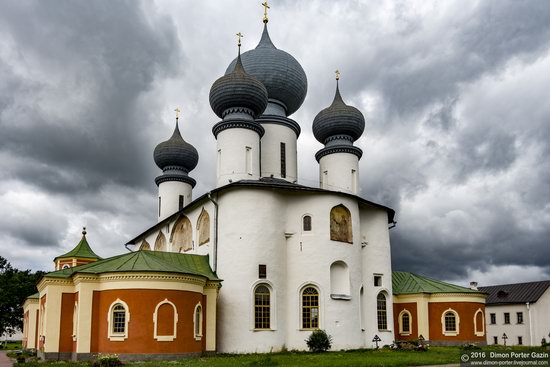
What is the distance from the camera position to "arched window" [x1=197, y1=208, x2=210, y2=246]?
26.8 m

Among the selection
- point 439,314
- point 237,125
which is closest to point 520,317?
point 439,314

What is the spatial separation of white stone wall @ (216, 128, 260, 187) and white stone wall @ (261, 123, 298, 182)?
2.19m

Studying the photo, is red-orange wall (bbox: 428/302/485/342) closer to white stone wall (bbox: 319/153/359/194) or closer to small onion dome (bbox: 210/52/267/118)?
white stone wall (bbox: 319/153/359/194)

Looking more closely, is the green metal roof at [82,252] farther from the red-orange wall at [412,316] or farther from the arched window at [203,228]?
the red-orange wall at [412,316]

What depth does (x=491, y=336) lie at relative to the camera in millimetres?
44781

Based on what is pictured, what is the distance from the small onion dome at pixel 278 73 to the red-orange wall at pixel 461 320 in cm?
1356

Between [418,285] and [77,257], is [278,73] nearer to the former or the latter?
[418,285]

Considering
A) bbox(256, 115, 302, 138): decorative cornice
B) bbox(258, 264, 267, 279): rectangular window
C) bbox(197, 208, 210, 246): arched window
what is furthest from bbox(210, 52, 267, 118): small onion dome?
bbox(258, 264, 267, 279): rectangular window

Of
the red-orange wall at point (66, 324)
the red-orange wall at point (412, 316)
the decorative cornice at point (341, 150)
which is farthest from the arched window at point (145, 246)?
the red-orange wall at point (412, 316)

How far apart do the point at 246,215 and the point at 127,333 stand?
712cm

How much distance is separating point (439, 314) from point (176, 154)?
18120mm

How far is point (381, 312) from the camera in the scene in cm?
2864

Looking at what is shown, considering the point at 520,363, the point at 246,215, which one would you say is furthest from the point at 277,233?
the point at 520,363

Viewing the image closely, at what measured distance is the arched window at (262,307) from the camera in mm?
24562
